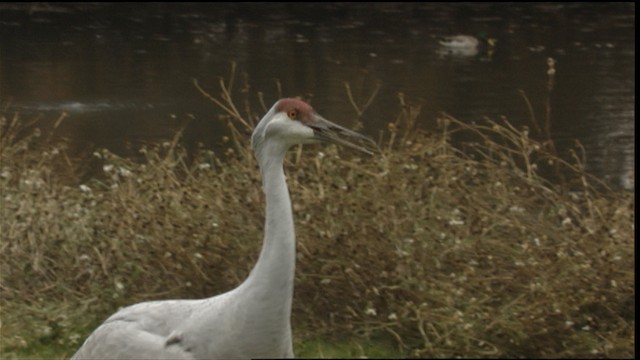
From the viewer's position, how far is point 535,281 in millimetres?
6699

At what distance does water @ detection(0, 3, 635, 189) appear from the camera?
1455 centimetres

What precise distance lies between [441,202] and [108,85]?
11.3 metres

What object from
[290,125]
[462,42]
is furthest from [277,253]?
[462,42]

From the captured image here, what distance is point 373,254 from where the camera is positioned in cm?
680

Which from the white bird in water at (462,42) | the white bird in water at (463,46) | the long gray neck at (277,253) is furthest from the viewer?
the white bird in water at (462,42)

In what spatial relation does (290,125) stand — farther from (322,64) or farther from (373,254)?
(322,64)

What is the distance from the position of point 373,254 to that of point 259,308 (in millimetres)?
2101

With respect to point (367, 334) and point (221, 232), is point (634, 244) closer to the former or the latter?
point (367, 334)

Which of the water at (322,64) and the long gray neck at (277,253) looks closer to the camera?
the long gray neck at (277,253)

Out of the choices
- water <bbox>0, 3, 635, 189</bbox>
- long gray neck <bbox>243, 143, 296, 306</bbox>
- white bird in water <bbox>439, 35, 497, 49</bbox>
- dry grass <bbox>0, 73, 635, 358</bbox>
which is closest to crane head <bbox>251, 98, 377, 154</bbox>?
long gray neck <bbox>243, 143, 296, 306</bbox>

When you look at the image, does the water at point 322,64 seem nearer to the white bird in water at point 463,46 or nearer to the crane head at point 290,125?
the white bird in water at point 463,46

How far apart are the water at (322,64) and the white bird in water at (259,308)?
4903mm

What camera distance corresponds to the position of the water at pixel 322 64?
14.6 m

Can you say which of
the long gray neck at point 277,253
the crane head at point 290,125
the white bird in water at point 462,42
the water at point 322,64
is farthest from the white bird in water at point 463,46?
the long gray neck at point 277,253
